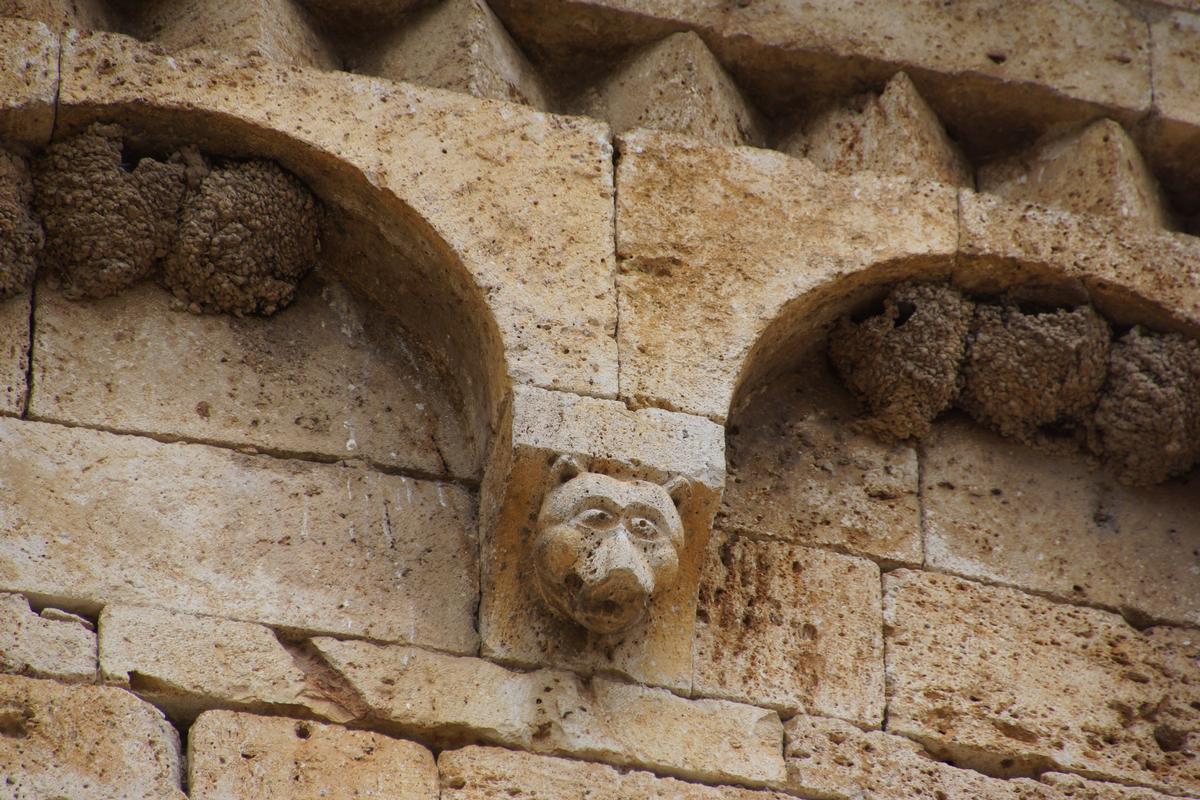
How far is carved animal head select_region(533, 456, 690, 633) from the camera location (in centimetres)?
432

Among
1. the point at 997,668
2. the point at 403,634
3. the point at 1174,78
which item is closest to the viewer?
the point at 403,634

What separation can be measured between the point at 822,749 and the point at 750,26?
2.21 metres

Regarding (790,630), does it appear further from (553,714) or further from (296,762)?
(296,762)

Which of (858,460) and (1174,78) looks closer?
(858,460)

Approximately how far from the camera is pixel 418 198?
15.9 ft

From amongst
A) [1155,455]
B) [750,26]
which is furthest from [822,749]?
[750,26]

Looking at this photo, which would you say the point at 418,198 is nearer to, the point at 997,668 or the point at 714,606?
the point at 714,606

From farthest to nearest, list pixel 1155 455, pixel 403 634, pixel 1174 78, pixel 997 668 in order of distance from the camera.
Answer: pixel 1174 78 < pixel 1155 455 < pixel 997 668 < pixel 403 634

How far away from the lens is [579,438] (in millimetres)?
4531

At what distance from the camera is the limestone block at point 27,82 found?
4734 mm

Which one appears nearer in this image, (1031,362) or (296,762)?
(296,762)

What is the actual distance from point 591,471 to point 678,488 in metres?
0.22

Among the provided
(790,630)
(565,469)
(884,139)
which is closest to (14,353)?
(565,469)

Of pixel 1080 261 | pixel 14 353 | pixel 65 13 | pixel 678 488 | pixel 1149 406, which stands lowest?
pixel 678 488
